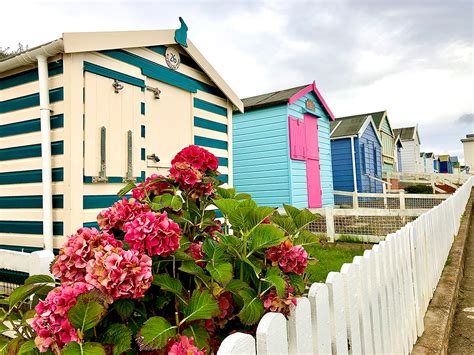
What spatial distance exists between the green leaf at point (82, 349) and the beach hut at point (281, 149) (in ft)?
29.1

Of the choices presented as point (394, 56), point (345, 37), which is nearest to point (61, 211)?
point (345, 37)

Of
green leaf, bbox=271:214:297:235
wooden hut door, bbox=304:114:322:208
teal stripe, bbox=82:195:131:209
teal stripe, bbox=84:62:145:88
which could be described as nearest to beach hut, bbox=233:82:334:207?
wooden hut door, bbox=304:114:322:208

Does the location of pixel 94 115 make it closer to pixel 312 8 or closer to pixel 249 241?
pixel 249 241

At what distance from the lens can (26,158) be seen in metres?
3.81

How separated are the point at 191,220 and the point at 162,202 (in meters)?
0.18

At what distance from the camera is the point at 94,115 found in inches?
147

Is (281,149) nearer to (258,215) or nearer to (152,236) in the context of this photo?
(258,215)

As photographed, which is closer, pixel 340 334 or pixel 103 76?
pixel 340 334

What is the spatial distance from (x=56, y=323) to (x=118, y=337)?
0.57 feet

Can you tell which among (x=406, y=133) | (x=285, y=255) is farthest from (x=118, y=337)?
(x=406, y=133)

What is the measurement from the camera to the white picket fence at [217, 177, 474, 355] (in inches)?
43.1

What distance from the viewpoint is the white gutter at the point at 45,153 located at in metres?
3.44

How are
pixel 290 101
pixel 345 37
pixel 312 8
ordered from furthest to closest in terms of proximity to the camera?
pixel 345 37
pixel 290 101
pixel 312 8

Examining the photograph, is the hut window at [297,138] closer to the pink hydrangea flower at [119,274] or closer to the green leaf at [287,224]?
the green leaf at [287,224]
